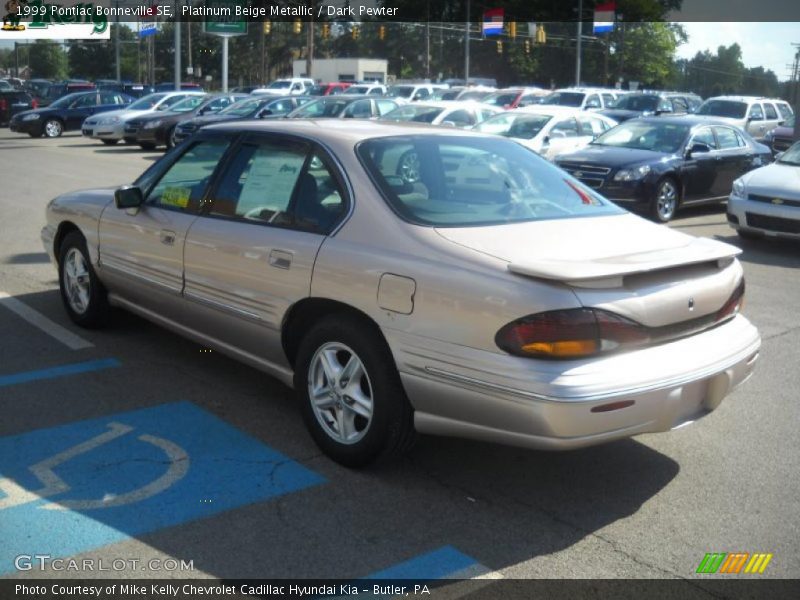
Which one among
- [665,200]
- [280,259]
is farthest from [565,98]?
[280,259]

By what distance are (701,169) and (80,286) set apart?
1007 cm

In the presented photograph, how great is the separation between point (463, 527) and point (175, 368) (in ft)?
8.78

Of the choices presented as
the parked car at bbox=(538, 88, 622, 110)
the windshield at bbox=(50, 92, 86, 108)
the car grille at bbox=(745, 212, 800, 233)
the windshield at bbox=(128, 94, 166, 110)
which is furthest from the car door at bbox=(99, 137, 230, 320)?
the windshield at bbox=(50, 92, 86, 108)

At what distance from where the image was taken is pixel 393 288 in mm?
4000

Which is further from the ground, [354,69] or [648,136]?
[354,69]

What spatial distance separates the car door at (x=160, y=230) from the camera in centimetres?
536

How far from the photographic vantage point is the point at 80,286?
21.3 feet

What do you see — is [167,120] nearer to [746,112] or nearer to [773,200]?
[746,112]

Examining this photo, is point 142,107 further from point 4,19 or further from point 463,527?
point 463,527

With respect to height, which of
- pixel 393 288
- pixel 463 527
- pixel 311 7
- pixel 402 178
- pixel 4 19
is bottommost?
pixel 463 527

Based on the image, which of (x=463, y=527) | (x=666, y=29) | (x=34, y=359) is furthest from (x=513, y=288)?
(x=666, y=29)

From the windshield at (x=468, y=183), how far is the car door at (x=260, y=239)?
0.97ft

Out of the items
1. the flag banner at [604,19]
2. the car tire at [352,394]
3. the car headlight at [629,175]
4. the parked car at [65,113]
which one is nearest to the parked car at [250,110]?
the parked car at [65,113]

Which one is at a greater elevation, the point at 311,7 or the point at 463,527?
the point at 311,7
